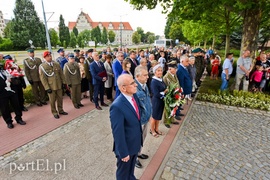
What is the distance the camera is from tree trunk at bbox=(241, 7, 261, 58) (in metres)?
7.32

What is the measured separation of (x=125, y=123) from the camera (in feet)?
7.55

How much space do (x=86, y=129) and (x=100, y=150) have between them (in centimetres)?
118

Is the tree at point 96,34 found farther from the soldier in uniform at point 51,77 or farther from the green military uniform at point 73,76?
the soldier in uniform at point 51,77

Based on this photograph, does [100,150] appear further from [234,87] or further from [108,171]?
[234,87]

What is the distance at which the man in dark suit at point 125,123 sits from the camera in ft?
7.16

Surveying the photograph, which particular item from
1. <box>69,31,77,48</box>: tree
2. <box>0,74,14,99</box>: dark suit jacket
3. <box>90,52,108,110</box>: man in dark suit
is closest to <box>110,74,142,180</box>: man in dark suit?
<box>90,52,108,110</box>: man in dark suit

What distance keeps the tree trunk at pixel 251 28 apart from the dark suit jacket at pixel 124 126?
7.82 meters

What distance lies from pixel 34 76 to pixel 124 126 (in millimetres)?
5591

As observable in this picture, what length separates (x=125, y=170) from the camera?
253cm

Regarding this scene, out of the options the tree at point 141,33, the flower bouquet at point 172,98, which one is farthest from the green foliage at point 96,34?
the flower bouquet at point 172,98

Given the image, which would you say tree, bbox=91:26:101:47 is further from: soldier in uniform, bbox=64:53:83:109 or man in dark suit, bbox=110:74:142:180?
man in dark suit, bbox=110:74:142:180

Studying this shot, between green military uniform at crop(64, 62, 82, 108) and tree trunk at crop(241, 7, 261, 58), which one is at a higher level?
tree trunk at crop(241, 7, 261, 58)

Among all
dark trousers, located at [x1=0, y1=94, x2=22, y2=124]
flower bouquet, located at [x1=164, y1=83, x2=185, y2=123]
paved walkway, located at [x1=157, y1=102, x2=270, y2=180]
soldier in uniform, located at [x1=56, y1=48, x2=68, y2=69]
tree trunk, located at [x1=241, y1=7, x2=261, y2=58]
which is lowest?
paved walkway, located at [x1=157, y1=102, x2=270, y2=180]

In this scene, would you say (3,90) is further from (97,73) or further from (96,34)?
(96,34)
